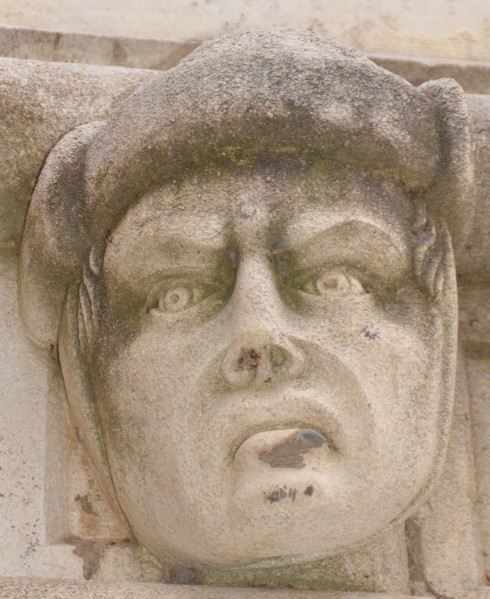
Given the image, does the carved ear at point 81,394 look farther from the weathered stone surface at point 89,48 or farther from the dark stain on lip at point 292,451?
the weathered stone surface at point 89,48

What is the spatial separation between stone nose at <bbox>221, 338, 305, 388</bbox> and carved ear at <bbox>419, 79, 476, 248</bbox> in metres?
0.42

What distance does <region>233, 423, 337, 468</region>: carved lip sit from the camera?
5.93 ft

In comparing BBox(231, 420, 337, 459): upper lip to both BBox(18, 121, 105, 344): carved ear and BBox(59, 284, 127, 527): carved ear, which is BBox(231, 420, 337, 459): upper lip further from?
BBox(18, 121, 105, 344): carved ear

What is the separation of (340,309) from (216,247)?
235 millimetres

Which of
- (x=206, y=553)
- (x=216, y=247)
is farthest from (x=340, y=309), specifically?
(x=206, y=553)

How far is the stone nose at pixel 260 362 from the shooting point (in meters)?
1.85

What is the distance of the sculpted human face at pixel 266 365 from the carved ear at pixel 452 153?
7 cm

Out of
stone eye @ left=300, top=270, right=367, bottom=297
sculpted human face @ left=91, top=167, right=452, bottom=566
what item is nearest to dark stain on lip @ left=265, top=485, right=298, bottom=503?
sculpted human face @ left=91, top=167, right=452, bottom=566

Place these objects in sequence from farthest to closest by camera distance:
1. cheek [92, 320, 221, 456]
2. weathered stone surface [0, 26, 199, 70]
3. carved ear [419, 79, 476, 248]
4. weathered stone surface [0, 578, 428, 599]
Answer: weathered stone surface [0, 26, 199, 70] < carved ear [419, 79, 476, 248] < cheek [92, 320, 221, 456] < weathered stone surface [0, 578, 428, 599]

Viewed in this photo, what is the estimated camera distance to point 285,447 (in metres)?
1.81

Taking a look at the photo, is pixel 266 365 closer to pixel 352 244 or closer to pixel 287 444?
pixel 287 444

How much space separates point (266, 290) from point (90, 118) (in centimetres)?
55

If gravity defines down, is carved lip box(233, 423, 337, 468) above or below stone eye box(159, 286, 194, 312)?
below

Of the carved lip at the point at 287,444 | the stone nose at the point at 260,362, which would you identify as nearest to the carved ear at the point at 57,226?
the stone nose at the point at 260,362
